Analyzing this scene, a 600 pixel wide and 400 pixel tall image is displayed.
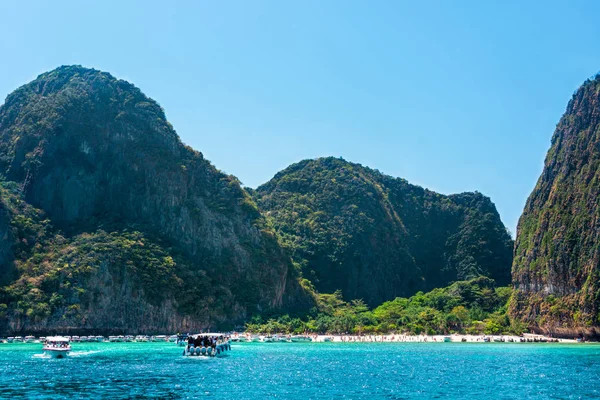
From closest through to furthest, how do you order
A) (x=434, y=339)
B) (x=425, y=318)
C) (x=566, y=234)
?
1. (x=566, y=234)
2. (x=434, y=339)
3. (x=425, y=318)

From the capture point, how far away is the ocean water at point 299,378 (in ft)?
142

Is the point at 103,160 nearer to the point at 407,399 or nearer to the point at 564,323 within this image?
the point at 564,323

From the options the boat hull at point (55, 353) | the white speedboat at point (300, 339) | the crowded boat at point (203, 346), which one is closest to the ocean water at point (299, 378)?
the boat hull at point (55, 353)

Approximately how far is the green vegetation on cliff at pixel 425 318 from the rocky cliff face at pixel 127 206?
34.7 feet

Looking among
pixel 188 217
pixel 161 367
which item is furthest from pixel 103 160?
pixel 161 367

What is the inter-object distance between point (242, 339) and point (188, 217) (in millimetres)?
36822

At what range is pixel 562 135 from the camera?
475 feet

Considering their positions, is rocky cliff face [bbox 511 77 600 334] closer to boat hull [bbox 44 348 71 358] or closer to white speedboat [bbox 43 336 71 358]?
white speedboat [bbox 43 336 71 358]

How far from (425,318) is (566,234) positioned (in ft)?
116

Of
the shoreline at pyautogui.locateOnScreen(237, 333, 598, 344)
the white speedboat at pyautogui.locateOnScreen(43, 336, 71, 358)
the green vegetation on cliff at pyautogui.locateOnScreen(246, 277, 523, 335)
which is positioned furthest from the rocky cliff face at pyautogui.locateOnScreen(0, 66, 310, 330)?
the white speedboat at pyautogui.locateOnScreen(43, 336, 71, 358)

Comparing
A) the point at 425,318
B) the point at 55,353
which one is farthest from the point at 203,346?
the point at 425,318

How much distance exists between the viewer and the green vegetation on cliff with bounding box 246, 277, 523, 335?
137m

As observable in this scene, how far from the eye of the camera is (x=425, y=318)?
14100cm

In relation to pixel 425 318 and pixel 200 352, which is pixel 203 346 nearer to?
pixel 200 352
